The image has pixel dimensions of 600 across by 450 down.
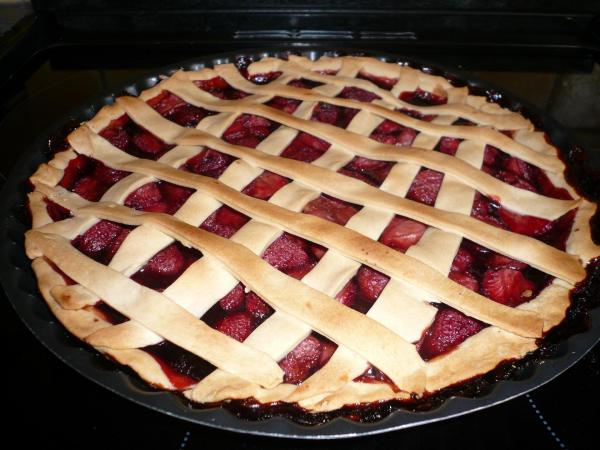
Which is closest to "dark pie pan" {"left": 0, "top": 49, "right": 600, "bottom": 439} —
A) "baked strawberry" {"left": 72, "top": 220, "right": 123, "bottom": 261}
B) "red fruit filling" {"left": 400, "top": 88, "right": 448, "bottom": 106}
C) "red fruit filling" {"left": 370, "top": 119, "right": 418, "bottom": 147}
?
"baked strawberry" {"left": 72, "top": 220, "right": 123, "bottom": 261}

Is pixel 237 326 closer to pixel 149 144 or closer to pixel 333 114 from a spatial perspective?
pixel 149 144

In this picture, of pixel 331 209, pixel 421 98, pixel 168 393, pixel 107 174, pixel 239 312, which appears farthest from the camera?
pixel 421 98

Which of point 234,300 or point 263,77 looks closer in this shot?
point 234,300

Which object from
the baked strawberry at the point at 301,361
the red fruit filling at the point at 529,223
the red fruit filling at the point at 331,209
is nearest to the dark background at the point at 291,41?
the red fruit filling at the point at 529,223

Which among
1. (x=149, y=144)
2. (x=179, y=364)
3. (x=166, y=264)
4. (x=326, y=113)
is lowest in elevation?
(x=179, y=364)

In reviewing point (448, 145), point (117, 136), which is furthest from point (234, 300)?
point (448, 145)

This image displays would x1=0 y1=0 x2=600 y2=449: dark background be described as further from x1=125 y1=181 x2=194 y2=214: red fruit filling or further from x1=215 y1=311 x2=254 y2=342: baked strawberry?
x1=215 y1=311 x2=254 y2=342: baked strawberry
